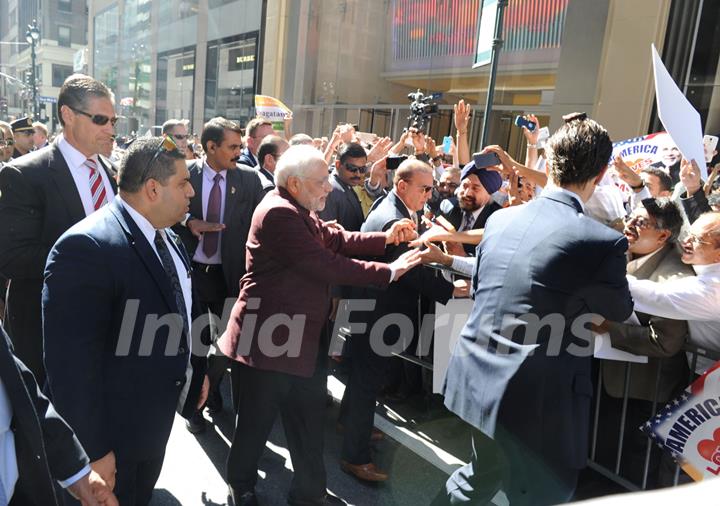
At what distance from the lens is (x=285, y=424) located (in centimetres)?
302

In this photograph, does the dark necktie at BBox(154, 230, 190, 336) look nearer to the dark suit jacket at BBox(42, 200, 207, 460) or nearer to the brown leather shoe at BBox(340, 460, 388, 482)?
the dark suit jacket at BBox(42, 200, 207, 460)

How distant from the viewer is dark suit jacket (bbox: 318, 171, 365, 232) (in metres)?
4.50

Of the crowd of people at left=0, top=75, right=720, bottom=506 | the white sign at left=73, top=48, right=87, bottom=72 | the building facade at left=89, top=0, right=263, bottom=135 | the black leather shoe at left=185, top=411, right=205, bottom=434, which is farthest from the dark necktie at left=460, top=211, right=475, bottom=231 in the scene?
the white sign at left=73, top=48, right=87, bottom=72

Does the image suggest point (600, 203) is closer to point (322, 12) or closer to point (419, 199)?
point (419, 199)

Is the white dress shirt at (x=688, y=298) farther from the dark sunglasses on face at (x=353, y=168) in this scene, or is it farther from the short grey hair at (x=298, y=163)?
the dark sunglasses on face at (x=353, y=168)

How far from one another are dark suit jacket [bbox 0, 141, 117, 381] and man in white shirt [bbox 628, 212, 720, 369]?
309 centimetres

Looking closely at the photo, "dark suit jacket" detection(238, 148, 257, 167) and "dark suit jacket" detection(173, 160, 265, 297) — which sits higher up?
"dark suit jacket" detection(238, 148, 257, 167)

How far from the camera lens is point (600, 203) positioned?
3.34 metres

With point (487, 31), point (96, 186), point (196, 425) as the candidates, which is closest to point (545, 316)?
point (96, 186)

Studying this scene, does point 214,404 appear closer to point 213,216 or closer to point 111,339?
point 213,216

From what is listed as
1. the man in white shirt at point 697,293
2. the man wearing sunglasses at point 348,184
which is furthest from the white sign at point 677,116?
the man wearing sunglasses at point 348,184

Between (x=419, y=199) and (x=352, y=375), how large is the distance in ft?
4.06

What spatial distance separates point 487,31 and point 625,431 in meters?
4.47

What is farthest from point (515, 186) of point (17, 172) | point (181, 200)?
point (17, 172)
